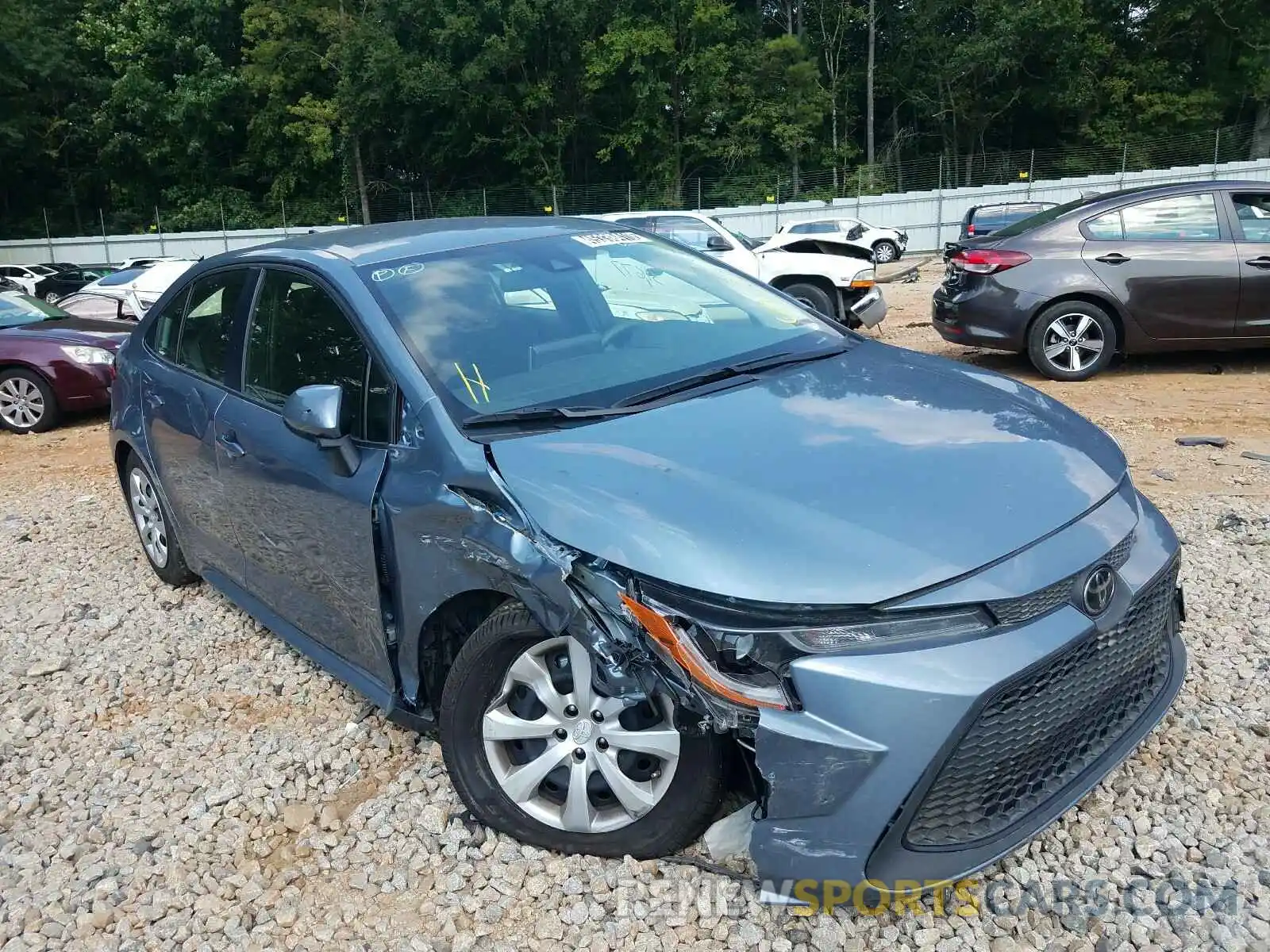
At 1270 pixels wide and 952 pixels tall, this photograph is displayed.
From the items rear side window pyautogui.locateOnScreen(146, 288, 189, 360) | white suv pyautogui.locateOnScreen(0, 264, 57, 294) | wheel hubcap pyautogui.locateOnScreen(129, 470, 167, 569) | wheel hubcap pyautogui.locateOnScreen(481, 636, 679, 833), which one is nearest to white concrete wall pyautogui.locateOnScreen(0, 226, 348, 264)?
white suv pyautogui.locateOnScreen(0, 264, 57, 294)

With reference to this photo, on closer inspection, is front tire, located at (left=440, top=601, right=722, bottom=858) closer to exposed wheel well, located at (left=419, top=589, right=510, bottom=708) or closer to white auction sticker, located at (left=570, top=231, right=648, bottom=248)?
exposed wheel well, located at (left=419, top=589, right=510, bottom=708)

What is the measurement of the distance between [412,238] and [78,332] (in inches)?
294

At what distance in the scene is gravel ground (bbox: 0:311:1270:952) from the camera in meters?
2.34

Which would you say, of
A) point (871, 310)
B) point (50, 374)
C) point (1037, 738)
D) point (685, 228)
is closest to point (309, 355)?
point (1037, 738)

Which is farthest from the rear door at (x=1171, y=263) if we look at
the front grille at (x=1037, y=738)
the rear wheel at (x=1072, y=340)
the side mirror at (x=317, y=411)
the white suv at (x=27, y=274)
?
the white suv at (x=27, y=274)

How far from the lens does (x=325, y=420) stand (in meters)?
2.85

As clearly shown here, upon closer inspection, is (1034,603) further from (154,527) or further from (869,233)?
(869,233)

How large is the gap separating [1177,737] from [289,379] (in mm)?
3057

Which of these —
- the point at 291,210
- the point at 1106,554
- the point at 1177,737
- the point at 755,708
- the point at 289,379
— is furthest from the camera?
the point at 291,210

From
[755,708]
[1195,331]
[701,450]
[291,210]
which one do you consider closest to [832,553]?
[755,708]

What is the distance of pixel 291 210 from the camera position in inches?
1818

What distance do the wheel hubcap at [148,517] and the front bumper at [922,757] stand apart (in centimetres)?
361

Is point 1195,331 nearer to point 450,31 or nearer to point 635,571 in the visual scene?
point 635,571

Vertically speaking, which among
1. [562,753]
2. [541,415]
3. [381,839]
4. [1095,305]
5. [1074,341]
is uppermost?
[541,415]
